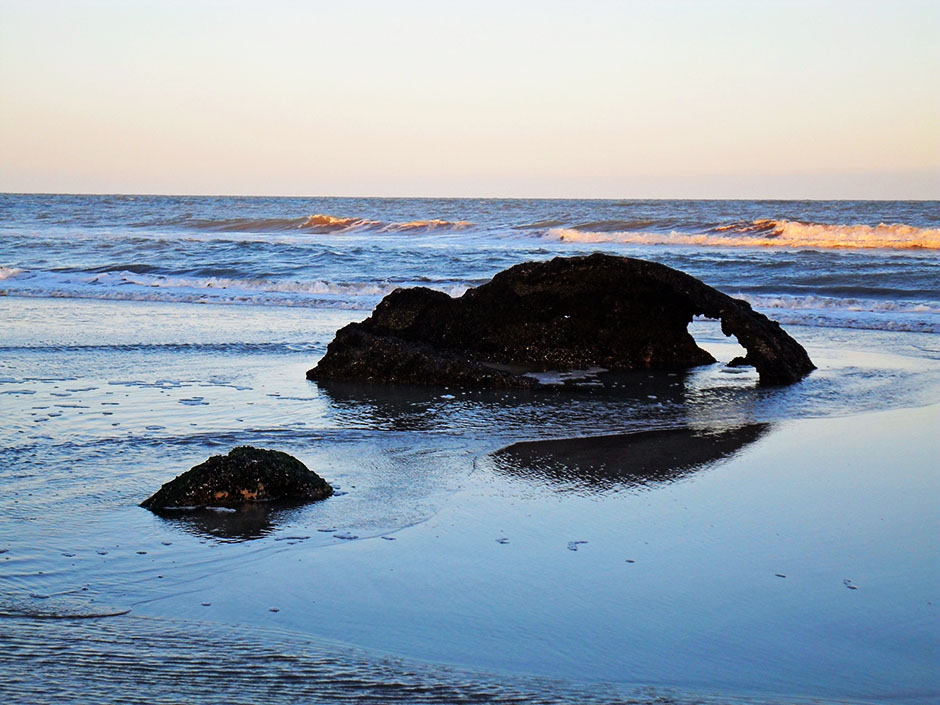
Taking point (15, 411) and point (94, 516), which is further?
point (15, 411)

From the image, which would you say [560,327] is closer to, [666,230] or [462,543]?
[462,543]

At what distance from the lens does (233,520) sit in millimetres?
4215

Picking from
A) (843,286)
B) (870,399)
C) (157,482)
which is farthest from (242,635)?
(843,286)

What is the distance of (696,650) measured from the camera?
3041mm

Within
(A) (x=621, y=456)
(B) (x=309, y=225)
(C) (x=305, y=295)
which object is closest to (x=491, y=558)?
(A) (x=621, y=456)

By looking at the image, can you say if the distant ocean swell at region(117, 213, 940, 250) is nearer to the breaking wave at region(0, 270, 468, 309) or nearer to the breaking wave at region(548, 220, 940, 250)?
the breaking wave at region(548, 220, 940, 250)

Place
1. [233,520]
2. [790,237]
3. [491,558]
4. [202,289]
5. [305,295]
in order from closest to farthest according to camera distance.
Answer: [491,558] < [233,520] < [305,295] < [202,289] < [790,237]

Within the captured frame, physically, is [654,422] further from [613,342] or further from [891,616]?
[891,616]

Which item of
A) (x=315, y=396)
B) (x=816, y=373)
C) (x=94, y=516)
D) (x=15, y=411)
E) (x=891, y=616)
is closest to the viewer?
(x=891, y=616)

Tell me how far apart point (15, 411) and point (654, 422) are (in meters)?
4.14

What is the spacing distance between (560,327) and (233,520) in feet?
17.1

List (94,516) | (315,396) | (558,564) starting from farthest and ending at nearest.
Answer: (315,396), (94,516), (558,564)

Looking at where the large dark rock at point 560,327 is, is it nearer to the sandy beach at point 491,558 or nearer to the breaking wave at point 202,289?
the sandy beach at point 491,558

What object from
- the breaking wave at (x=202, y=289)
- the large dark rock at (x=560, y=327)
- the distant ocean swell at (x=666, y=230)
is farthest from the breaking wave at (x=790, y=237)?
the large dark rock at (x=560, y=327)
